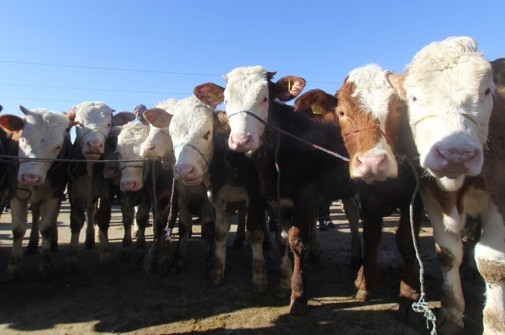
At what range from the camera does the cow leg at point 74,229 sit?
5891 millimetres

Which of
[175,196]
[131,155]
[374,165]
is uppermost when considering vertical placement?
[131,155]

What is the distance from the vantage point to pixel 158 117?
5426 millimetres

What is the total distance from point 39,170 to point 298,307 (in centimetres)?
406

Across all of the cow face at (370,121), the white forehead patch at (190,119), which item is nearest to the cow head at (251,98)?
A: the white forehead patch at (190,119)

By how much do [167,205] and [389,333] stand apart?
4.18 metres

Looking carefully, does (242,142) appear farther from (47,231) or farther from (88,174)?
(47,231)

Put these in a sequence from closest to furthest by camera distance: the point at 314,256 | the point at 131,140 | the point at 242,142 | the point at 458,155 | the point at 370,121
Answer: the point at 458,155, the point at 370,121, the point at 242,142, the point at 131,140, the point at 314,256

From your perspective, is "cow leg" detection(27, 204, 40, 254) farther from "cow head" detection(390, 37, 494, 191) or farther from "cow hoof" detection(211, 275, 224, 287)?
"cow head" detection(390, 37, 494, 191)

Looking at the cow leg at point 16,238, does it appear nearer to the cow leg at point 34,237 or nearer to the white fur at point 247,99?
the cow leg at point 34,237

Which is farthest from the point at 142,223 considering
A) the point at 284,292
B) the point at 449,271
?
the point at 449,271

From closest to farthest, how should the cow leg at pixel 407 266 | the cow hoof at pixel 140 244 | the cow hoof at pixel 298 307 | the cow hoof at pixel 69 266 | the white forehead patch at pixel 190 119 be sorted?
1. the cow leg at pixel 407 266
2. the cow hoof at pixel 298 307
3. the white forehead patch at pixel 190 119
4. the cow hoof at pixel 69 266
5. the cow hoof at pixel 140 244

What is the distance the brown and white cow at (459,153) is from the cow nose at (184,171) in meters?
2.45

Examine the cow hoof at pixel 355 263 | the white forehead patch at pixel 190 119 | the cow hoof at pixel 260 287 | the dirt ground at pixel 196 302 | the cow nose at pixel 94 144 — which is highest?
the white forehead patch at pixel 190 119

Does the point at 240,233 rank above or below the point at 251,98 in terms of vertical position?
below
